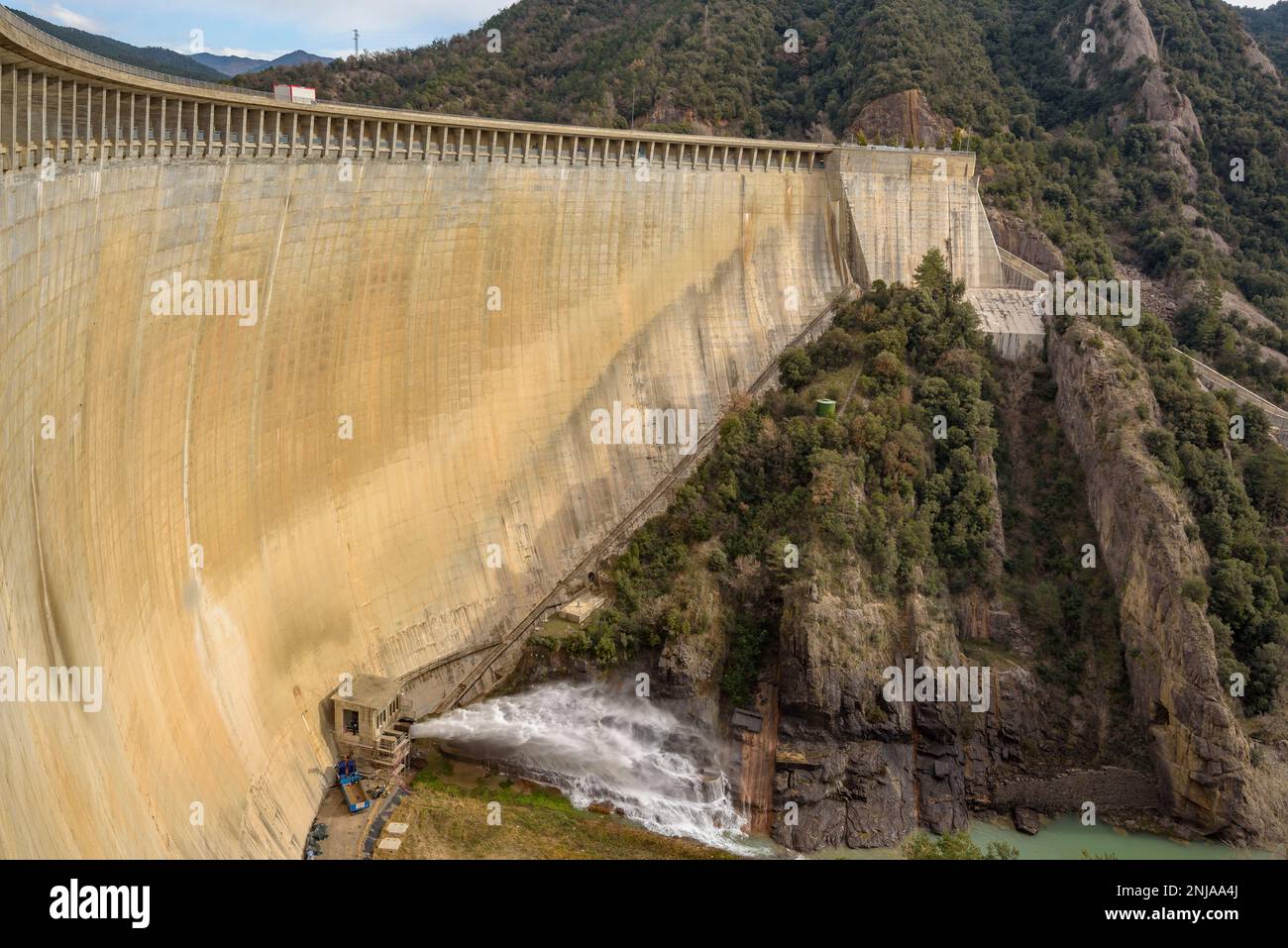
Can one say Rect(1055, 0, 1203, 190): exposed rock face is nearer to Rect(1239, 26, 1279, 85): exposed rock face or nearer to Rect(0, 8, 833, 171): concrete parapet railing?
Rect(1239, 26, 1279, 85): exposed rock face

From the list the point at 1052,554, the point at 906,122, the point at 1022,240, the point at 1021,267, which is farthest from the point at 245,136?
the point at 906,122

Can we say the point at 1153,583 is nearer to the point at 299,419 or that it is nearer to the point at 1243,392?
the point at 1243,392

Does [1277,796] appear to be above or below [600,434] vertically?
below

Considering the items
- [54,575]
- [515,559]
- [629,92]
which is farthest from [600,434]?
[629,92]

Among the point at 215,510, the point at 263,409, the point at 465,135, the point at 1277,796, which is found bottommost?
the point at 1277,796

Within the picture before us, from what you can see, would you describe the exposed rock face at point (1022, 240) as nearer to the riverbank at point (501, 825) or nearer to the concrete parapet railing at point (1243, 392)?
the concrete parapet railing at point (1243, 392)

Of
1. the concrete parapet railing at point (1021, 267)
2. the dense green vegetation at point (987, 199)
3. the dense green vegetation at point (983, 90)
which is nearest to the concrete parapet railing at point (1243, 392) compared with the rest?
the dense green vegetation at point (987, 199)

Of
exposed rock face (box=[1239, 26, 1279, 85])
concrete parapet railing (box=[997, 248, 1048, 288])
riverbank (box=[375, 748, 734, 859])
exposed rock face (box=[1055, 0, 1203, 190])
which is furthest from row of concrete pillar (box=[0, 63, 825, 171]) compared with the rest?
exposed rock face (box=[1239, 26, 1279, 85])

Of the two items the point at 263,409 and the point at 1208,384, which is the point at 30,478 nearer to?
the point at 263,409
